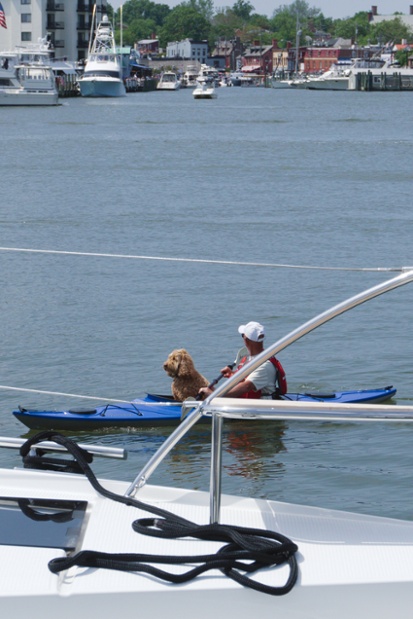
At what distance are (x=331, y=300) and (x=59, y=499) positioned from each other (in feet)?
44.3

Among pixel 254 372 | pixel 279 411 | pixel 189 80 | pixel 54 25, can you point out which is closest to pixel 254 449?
pixel 254 372

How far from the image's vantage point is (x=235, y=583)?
292 centimetres

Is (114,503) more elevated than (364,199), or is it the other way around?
(114,503)

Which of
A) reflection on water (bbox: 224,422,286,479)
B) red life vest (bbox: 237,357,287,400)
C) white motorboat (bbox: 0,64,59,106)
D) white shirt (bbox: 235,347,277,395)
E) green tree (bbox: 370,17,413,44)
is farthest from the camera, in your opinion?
green tree (bbox: 370,17,413,44)

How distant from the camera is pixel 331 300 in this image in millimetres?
16734

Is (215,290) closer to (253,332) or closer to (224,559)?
(253,332)

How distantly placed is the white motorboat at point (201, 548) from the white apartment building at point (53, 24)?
95481mm

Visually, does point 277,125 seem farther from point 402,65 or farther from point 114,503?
point 402,65

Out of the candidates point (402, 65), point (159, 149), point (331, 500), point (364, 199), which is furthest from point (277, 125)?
point (402, 65)

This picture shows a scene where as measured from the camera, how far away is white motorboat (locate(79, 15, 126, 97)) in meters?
93.4

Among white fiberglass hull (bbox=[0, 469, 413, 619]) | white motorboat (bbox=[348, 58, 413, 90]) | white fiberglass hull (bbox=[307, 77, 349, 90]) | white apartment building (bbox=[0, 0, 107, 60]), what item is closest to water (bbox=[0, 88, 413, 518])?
white fiberglass hull (bbox=[0, 469, 413, 619])

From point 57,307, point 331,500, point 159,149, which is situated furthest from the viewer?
point 159,149

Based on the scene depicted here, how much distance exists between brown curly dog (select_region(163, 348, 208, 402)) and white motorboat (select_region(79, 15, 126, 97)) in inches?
3396

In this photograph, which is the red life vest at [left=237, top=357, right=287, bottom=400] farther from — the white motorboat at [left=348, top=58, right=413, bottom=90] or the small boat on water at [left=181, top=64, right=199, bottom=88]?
the small boat on water at [left=181, top=64, right=199, bottom=88]
